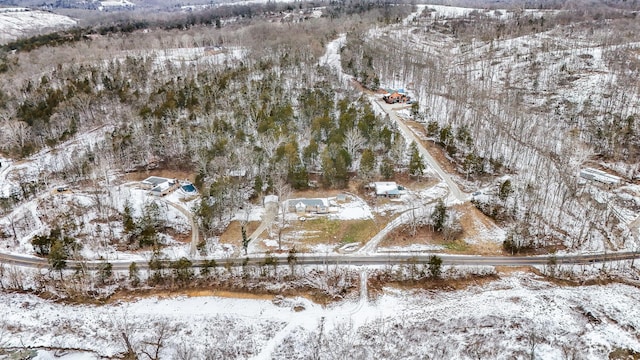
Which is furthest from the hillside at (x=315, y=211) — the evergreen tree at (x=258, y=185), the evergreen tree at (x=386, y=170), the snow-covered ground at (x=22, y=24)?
the snow-covered ground at (x=22, y=24)

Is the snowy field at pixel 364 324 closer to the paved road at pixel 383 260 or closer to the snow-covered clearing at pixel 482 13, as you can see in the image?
the paved road at pixel 383 260

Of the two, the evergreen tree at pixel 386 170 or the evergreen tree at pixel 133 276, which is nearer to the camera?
the evergreen tree at pixel 133 276

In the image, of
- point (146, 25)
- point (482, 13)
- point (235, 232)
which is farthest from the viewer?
point (482, 13)

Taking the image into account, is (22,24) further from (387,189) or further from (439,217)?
(439,217)

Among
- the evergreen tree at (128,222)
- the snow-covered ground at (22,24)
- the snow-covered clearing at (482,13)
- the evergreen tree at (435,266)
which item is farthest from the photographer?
the snow-covered ground at (22,24)

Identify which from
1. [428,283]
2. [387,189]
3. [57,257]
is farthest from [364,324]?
[57,257]

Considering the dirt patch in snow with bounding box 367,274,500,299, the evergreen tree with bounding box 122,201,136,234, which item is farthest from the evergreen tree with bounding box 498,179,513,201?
the evergreen tree with bounding box 122,201,136,234
